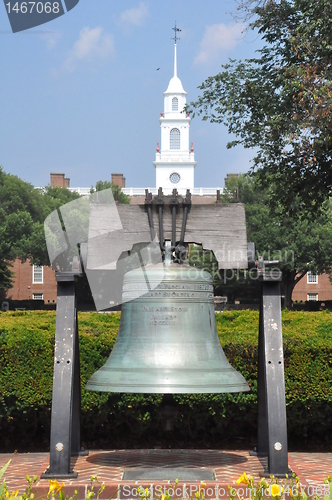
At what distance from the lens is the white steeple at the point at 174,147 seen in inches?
2896

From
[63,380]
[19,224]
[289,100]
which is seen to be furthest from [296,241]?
[63,380]

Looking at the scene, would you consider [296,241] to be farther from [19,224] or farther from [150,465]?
[150,465]

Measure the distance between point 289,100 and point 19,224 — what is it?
29.8 metres

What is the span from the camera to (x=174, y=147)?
75.0 meters

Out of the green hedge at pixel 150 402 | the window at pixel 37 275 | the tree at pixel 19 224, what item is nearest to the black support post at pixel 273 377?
the green hedge at pixel 150 402

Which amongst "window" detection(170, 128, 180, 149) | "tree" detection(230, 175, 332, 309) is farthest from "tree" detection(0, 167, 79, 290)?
"window" detection(170, 128, 180, 149)

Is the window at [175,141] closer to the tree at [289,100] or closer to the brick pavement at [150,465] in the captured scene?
the tree at [289,100]

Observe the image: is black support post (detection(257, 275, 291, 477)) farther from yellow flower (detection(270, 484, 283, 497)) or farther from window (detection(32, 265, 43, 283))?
window (detection(32, 265, 43, 283))

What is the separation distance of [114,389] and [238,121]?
982 cm

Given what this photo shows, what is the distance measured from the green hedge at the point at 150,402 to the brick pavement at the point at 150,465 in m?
0.55

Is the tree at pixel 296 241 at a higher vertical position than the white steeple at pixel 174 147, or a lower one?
lower

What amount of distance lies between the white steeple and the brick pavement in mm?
67551

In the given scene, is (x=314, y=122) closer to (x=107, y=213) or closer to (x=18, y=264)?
(x=107, y=213)

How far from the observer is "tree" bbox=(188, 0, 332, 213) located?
443 inches
